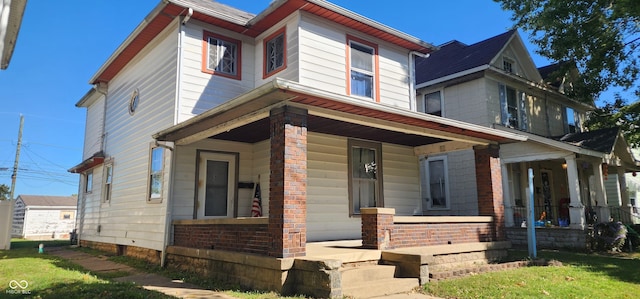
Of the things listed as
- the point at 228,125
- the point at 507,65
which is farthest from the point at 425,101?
the point at 228,125

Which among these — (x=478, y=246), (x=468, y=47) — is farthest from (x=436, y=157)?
(x=478, y=246)

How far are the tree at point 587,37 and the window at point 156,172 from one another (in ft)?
45.4

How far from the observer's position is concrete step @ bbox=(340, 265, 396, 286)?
255 inches

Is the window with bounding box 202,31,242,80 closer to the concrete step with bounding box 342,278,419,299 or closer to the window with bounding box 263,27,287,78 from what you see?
the window with bounding box 263,27,287,78

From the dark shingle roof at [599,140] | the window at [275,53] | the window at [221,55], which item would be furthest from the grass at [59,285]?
the dark shingle roof at [599,140]

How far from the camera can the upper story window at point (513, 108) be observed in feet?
52.6

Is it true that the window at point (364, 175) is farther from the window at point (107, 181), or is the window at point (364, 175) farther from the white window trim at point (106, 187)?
the window at point (107, 181)

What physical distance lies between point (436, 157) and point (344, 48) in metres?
7.03

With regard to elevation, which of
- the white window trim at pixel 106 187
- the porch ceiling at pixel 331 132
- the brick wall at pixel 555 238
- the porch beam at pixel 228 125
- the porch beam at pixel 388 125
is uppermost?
the porch ceiling at pixel 331 132

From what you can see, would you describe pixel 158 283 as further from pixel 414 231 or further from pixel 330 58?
pixel 330 58

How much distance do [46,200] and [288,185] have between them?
52.8 metres

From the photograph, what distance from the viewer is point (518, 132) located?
579 inches

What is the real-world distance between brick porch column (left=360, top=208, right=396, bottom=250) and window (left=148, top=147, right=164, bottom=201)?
5.19m

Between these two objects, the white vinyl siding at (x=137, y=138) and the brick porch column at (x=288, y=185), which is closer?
the brick porch column at (x=288, y=185)
